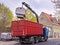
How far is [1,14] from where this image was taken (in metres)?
59.2

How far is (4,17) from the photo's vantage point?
59188 mm

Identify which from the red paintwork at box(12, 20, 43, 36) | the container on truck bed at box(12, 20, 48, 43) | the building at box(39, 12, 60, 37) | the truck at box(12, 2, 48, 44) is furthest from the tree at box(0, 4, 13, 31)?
the red paintwork at box(12, 20, 43, 36)

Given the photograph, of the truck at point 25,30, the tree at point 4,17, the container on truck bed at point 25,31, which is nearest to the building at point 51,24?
the tree at point 4,17

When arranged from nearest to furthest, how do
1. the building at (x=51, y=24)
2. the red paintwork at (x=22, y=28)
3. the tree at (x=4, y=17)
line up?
the red paintwork at (x=22, y=28)
the tree at (x=4, y=17)
the building at (x=51, y=24)

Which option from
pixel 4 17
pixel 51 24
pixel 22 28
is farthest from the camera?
pixel 51 24

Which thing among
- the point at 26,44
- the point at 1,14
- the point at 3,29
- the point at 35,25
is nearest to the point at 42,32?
the point at 35,25

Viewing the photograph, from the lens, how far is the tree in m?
57.9

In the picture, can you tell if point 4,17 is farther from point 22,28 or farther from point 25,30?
point 25,30

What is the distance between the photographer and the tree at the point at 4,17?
2278 inches

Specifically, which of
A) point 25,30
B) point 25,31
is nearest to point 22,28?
point 25,30

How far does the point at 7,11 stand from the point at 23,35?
105 feet

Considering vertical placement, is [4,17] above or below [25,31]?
above

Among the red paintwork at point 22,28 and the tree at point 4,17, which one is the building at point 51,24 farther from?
the red paintwork at point 22,28

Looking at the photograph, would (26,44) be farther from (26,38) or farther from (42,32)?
(42,32)
